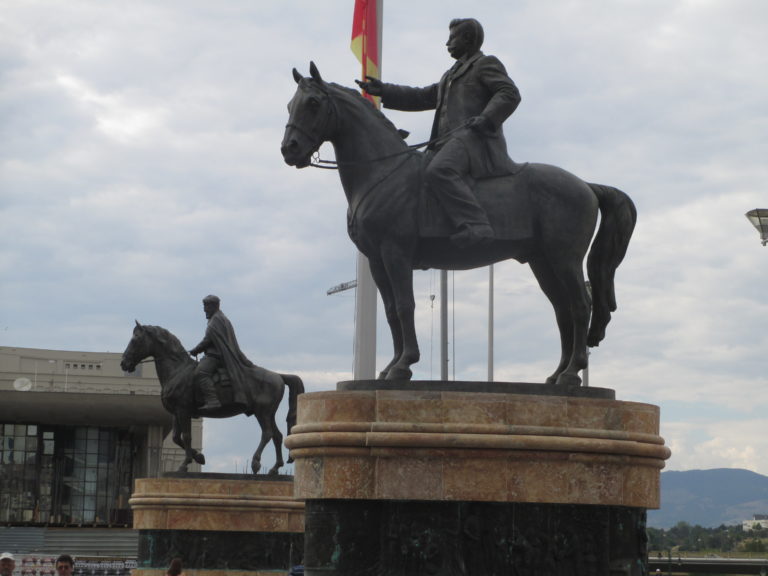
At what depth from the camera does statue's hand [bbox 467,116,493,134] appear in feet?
A: 36.3

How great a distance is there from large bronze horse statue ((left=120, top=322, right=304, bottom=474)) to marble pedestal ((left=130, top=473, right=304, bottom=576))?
140cm

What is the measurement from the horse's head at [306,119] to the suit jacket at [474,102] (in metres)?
0.99

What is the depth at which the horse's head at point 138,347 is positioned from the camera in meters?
22.8

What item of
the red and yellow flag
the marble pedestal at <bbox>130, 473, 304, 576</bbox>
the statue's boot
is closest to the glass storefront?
the red and yellow flag

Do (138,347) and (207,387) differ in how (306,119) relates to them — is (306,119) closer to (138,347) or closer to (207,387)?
(207,387)

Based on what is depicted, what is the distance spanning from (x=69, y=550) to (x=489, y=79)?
50290mm

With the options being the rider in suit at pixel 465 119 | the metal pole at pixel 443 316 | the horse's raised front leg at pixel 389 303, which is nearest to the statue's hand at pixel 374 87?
the rider in suit at pixel 465 119

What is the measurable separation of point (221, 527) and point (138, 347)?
4.38 meters

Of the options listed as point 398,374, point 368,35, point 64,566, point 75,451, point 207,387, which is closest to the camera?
point 398,374


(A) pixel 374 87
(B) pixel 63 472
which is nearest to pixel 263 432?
(A) pixel 374 87

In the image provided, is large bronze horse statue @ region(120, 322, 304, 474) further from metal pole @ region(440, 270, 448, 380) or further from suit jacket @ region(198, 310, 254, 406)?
metal pole @ region(440, 270, 448, 380)

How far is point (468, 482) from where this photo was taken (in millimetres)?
9781

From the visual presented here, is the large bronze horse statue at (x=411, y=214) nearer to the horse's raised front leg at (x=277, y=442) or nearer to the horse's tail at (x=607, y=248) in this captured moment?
the horse's tail at (x=607, y=248)

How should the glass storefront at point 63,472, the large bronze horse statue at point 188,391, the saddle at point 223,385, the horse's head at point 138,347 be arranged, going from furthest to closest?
1. the glass storefront at point 63,472
2. the horse's head at point 138,347
3. the large bronze horse statue at point 188,391
4. the saddle at point 223,385
